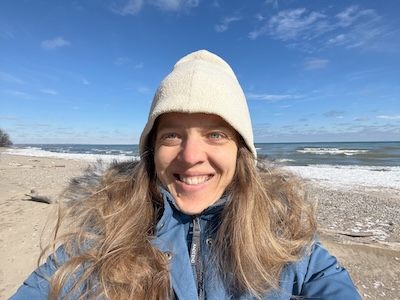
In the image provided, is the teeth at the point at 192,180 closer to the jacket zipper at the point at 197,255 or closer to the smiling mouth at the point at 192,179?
the smiling mouth at the point at 192,179

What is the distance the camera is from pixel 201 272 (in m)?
1.60

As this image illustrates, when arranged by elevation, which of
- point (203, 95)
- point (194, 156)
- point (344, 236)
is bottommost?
point (344, 236)

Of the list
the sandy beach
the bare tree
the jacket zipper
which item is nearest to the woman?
the jacket zipper

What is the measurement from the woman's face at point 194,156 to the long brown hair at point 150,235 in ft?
0.56

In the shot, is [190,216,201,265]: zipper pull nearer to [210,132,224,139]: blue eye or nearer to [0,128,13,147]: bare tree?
[210,132,224,139]: blue eye

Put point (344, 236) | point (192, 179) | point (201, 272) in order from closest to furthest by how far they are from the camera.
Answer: point (201, 272) → point (192, 179) → point (344, 236)

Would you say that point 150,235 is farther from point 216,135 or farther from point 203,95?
point 203,95

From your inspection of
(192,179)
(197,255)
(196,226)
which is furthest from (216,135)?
(197,255)

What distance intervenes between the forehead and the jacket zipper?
60 cm

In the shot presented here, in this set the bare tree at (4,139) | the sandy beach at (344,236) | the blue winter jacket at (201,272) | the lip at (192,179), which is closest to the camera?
the blue winter jacket at (201,272)

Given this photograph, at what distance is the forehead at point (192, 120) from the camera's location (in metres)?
1.67

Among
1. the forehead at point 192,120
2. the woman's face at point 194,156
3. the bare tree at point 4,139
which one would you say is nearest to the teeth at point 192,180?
the woman's face at point 194,156

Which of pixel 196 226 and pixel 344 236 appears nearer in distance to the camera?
pixel 196 226

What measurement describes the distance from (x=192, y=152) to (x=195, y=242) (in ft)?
1.85
